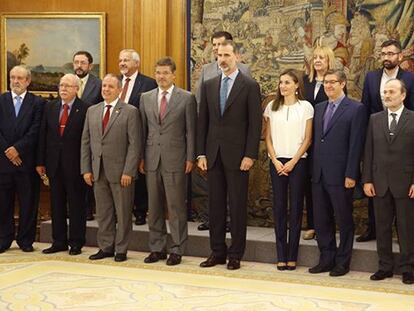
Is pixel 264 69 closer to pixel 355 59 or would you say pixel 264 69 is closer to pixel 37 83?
pixel 355 59

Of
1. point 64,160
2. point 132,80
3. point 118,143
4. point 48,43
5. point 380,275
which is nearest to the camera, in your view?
point 380,275

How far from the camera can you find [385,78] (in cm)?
704

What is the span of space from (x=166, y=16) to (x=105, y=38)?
831 millimetres

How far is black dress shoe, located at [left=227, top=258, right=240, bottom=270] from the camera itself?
701cm

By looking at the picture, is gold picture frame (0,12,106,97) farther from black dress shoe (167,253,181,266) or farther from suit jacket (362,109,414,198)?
suit jacket (362,109,414,198)

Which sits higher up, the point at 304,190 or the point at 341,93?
the point at 341,93

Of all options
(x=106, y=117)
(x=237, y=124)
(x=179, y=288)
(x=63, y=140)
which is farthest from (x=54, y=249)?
(x=237, y=124)

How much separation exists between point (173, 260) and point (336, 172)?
5.55 feet

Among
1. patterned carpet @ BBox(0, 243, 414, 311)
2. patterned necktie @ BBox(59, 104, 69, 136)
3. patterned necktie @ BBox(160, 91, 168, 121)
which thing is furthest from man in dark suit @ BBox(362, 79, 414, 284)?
patterned necktie @ BBox(59, 104, 69, 136)

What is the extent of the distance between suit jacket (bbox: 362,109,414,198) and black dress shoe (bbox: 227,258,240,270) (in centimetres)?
135

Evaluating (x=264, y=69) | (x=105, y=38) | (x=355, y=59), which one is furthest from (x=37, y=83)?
(x=355, y=59)

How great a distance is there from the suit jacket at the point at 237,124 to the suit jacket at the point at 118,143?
2.47 feet

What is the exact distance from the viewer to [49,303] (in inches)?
226

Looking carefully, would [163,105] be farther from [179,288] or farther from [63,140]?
[179,288]
